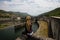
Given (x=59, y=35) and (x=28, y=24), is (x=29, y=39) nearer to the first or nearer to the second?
(x=28, y=24)

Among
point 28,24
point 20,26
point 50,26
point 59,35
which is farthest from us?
point 20,26

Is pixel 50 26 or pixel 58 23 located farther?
pixel 50 26

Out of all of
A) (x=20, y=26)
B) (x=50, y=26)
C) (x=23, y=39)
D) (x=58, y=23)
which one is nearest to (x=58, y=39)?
(x=58, y=23)

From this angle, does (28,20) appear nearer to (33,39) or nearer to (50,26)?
(33,39)

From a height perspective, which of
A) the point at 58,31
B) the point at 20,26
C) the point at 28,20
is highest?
the point at 28,20

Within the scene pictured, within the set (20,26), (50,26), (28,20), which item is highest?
(28,20)

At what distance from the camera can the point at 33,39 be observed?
3.82 metres

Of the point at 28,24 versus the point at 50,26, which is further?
the point at 50,26

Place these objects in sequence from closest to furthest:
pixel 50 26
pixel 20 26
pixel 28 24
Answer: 1. pixel 28 24
2. pixel 50 26
3. pixel 20 26

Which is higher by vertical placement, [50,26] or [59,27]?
[59,27]

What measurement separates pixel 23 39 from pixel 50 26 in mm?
6222

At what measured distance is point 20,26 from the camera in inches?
1661

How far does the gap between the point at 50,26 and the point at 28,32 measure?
19.8 feet

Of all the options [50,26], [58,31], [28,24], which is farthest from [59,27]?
[50,26]
